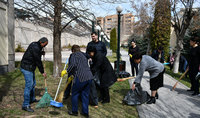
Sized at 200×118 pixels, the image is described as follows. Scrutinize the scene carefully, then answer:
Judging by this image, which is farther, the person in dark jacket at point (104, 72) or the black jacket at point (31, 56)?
the person in dark jacket at point (104, 72)

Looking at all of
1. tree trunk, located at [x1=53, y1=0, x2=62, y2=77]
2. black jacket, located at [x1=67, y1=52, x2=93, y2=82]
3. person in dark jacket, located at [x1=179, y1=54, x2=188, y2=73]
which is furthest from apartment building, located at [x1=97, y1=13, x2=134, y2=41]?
black jacket, located at [x1=67, y1=52, x2=93, y2=82]

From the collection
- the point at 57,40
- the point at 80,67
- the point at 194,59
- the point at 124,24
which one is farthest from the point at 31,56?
the point at 124,24

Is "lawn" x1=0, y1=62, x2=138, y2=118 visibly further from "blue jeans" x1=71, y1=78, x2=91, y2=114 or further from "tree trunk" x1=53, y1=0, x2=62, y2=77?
"tree trunk" x1=53, y1=0, x2=62, y2=77

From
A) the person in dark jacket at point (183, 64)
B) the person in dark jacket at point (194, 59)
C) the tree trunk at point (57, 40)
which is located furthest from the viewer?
the person in dark jacket at point (183, 64)

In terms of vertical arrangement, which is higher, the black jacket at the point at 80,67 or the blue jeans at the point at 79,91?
the black jacket at the point at 80,67

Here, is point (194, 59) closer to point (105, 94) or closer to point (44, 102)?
point (105, 94)

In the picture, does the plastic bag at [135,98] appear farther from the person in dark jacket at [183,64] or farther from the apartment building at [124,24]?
the apartment building at [124,24]

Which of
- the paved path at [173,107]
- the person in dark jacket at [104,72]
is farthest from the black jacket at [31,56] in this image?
the paved path at [173,107]

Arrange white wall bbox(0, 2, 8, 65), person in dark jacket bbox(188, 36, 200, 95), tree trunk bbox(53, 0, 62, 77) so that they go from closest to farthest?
person in dark jacket bbox(188, 36, 200, 95) < tree trunk bbox(53, 0, 62, 77) < white wall bbox(0, 2, 8, 65)

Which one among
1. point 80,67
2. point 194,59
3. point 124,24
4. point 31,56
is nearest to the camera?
point 80,67

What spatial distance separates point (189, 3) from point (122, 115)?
8.57m

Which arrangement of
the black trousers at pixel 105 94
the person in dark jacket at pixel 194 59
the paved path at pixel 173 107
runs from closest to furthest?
the paved path at pixel 173 107 < the black trousers at pixel 105 94 < the person in dark jacket at pixel 194 59

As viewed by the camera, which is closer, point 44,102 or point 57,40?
point 44,102

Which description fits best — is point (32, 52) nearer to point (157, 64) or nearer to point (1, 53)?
point (157, 64)
